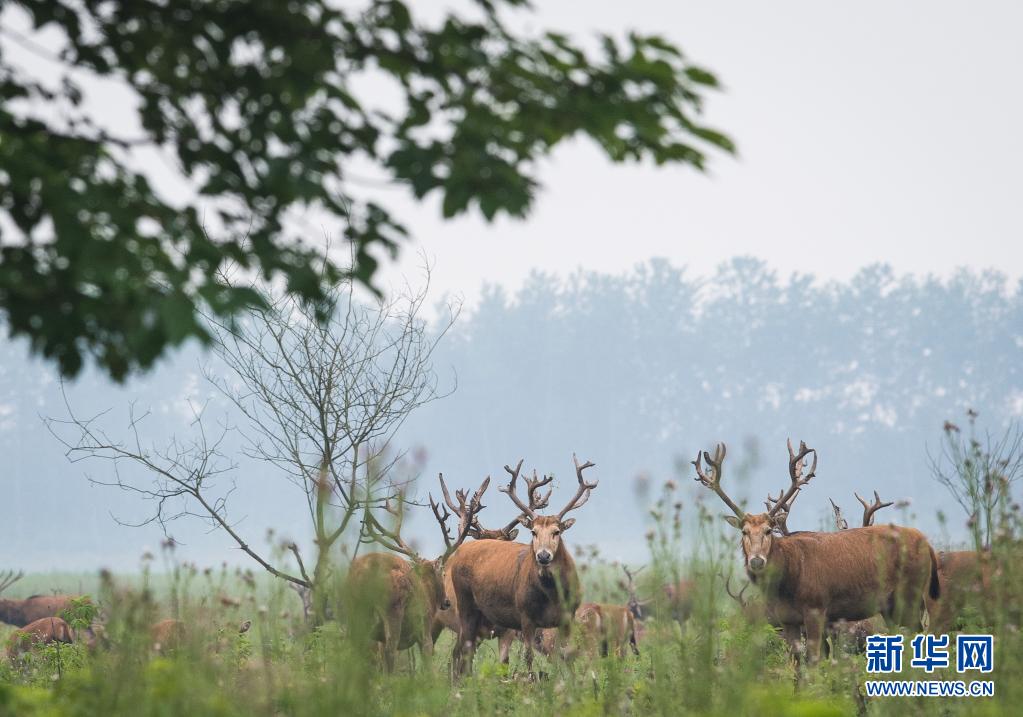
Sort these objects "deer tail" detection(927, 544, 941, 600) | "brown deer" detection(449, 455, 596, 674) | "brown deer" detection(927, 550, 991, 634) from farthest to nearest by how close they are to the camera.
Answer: "brown deer" detection(449, 455, 596, 674), "deer tail" detection(927, 544, 941, 600), "brown deer" detection(927, 550, 991, 634)

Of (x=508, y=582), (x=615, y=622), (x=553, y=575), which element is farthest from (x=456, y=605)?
(x=615, y=622)

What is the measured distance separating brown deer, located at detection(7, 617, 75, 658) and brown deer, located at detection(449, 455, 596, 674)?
4.20 meters

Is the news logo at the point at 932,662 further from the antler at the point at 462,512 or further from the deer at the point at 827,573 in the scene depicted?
the antler at the point at 462,512

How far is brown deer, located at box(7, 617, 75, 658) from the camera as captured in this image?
37.7 ft

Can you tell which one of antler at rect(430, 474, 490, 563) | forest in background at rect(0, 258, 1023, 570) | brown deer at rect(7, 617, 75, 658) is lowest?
brown deer at rect(7, 617, 75, 658)

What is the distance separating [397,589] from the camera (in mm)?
11125

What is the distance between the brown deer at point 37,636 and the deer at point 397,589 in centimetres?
352

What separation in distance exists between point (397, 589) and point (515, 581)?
4.77 ft

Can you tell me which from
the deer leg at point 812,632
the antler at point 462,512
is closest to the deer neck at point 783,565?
the deer leg at point 812,632

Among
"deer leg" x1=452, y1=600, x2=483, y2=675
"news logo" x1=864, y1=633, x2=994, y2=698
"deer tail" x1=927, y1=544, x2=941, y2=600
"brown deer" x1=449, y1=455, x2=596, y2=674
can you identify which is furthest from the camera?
"deer leg" x1=452, y1=600, x2=483, y2=675

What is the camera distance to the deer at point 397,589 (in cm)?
496

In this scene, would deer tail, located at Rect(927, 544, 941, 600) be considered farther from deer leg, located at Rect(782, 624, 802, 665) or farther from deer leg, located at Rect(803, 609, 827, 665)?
deer leg, located at Rect(782, 624, 802, 665)

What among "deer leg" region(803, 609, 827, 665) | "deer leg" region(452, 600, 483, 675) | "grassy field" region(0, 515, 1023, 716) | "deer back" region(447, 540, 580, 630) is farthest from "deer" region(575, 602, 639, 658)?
"grassy field" region(0, 515, 1023, 716)

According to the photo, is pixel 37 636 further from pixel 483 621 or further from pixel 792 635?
pixel 792 635
